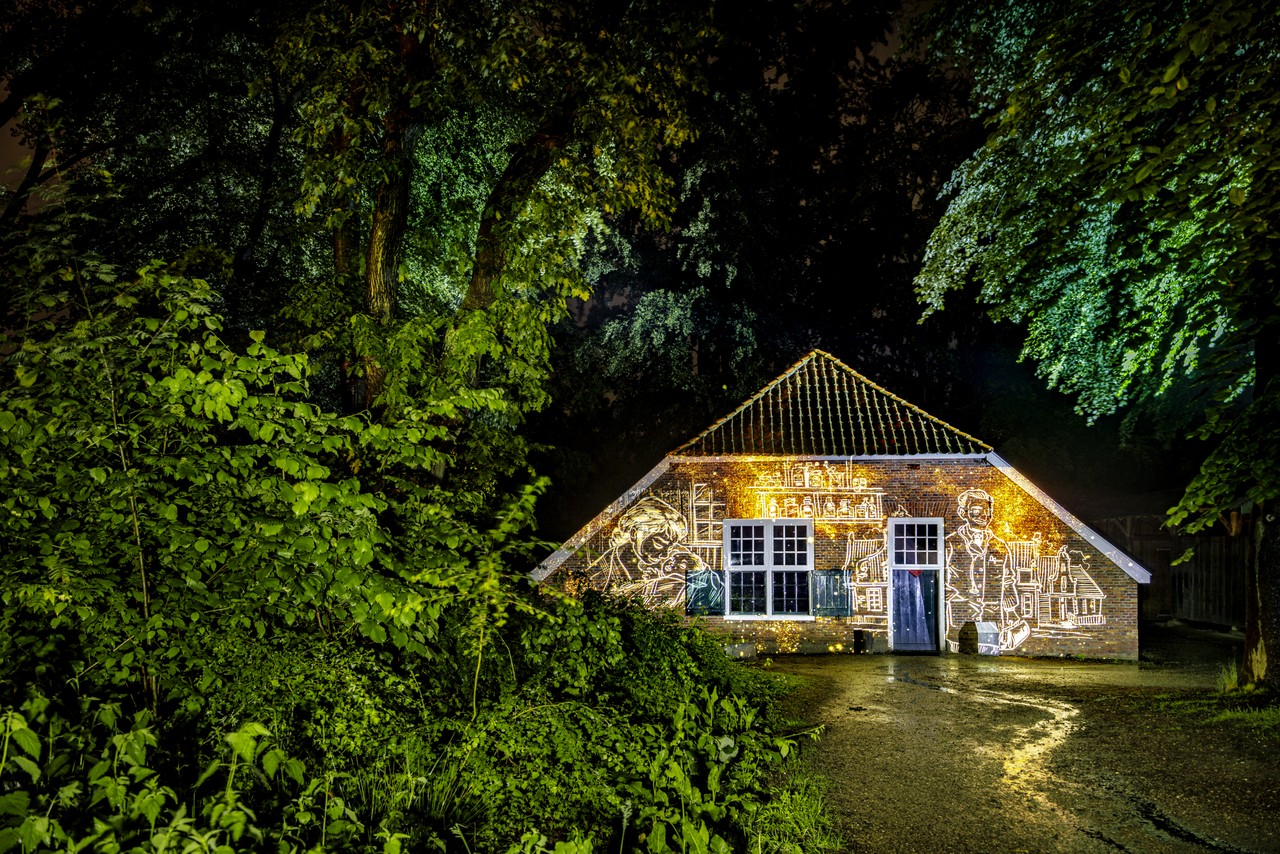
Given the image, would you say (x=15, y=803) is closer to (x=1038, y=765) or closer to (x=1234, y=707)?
(x=1038, y=765)

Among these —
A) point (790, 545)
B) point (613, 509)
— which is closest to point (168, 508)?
point (613, 509)

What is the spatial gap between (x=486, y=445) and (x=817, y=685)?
22.8 feet

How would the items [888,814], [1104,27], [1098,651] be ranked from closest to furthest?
1. [888,814]
2. [1104,27]
3. [1098,651]

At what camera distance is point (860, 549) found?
52.0ft

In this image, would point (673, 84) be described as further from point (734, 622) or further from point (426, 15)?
point (734, 622)

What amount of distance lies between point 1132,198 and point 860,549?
35.8 feet

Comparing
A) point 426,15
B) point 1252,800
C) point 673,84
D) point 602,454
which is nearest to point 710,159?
point 602,454

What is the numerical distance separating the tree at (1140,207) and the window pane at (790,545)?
5649mm

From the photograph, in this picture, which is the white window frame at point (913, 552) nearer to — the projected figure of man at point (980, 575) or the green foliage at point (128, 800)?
the projected figure of man at point (980, 575)

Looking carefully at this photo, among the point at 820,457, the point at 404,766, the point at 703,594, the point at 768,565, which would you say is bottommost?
the point at 703,594

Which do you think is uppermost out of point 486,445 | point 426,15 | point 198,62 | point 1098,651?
point 198,62

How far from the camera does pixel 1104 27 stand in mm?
6336

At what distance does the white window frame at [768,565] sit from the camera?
16.0 metres

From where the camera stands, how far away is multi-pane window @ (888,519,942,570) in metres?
15.7
